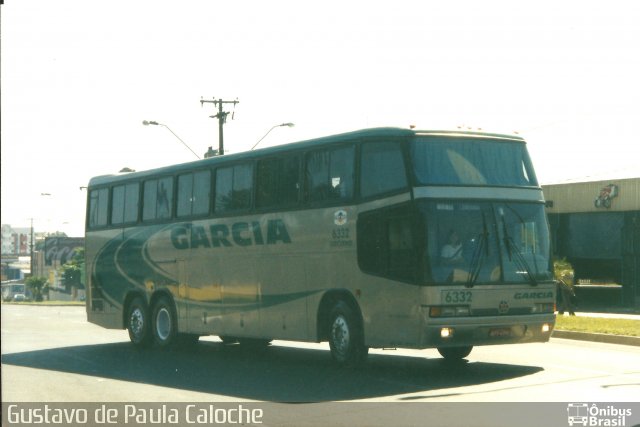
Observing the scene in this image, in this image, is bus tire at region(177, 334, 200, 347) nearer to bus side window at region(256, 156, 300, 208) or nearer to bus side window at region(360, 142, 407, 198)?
bus side window at region(256, 156, 300, 208)

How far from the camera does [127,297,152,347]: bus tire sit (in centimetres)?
2128

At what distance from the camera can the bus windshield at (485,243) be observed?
536 inches

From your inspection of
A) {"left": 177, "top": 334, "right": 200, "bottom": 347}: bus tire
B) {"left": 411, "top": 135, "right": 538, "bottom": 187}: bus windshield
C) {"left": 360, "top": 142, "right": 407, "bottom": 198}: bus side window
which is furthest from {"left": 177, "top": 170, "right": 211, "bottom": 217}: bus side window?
{"left": 411, "top": 135, "right": 538, "bottom": 187}: bus windshield

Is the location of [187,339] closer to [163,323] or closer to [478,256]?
[163,323]

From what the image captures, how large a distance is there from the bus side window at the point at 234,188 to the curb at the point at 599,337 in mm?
8074

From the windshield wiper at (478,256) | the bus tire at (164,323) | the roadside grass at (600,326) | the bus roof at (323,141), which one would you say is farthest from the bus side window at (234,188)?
the roadside grass at (600,326)

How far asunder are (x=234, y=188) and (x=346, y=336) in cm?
450

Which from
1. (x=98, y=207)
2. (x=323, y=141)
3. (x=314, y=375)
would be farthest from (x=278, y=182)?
(x=98, y=207)

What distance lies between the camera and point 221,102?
45.6m

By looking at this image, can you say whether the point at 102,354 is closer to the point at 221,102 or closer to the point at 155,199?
the point at 155,199

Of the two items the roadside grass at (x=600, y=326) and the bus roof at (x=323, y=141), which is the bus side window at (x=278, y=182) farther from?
the roadside grass at (x=600, y=326)

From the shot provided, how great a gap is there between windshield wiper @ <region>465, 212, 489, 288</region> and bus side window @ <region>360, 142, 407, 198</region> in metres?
1.30

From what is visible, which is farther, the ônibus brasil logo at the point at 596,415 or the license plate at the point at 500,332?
the license plate at the point at 500,332

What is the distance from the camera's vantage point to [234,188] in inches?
717
